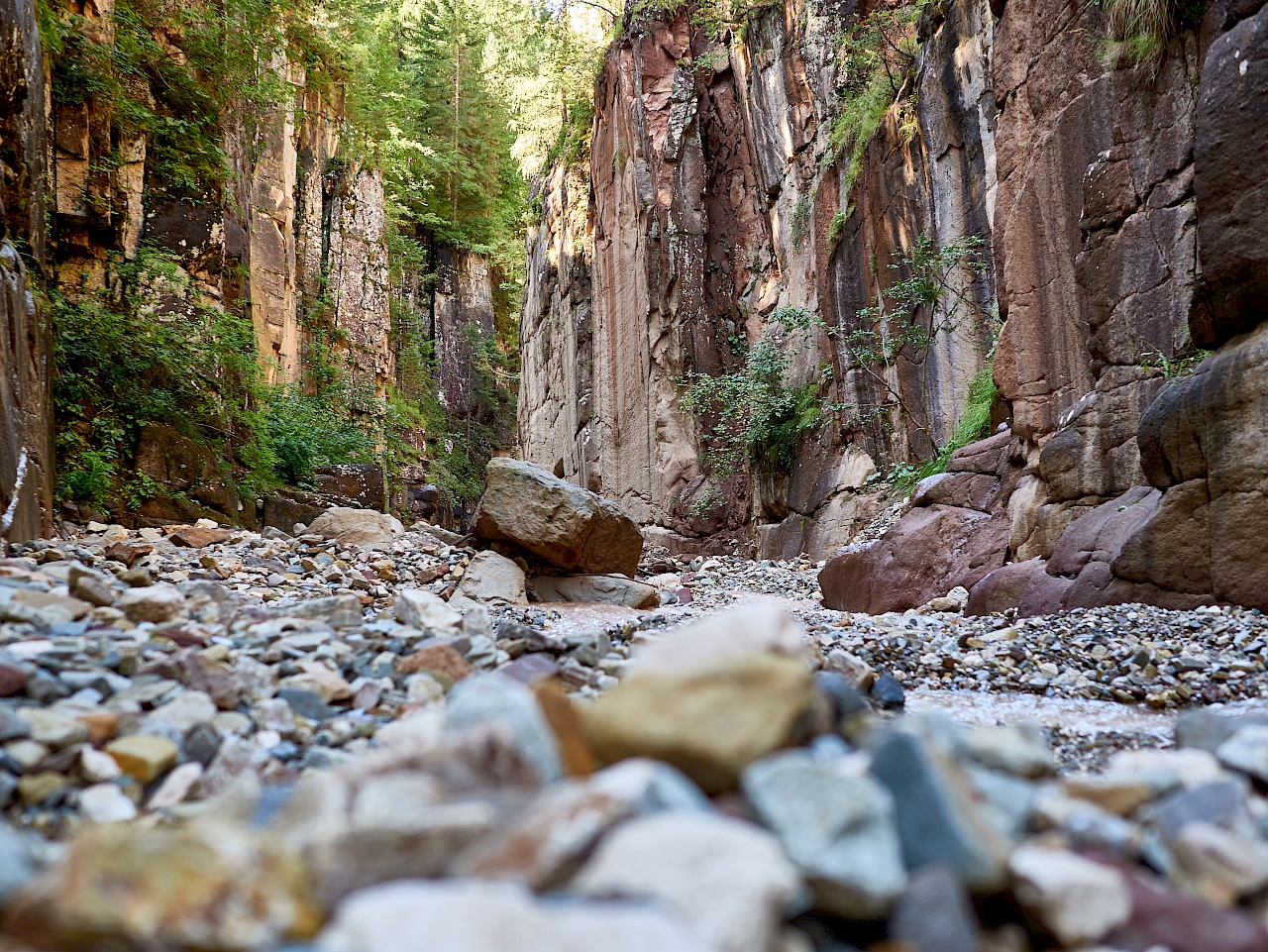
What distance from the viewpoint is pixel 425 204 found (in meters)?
25.5

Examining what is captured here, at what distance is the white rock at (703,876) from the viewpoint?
1069mm

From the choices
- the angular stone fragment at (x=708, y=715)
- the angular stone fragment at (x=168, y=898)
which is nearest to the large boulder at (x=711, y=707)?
the angular stone fragment at (x=708, y=715)

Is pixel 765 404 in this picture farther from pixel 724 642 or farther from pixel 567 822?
pixel 567 822

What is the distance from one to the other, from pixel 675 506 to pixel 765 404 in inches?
118

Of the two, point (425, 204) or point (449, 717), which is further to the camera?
point (425, 204)

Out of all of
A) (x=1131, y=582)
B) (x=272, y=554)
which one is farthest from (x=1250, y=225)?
(x=272, y=554)

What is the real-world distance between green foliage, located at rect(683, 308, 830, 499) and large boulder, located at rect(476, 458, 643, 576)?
577 cm

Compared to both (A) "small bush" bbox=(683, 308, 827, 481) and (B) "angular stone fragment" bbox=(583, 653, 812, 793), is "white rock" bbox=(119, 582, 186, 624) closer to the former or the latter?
(B) "angular stone fragment" bbox=(583, 653, 812, 793)

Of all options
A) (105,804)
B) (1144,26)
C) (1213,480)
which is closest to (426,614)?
(105,804)

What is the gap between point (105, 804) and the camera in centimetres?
180

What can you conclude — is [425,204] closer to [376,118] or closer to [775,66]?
[376,118]

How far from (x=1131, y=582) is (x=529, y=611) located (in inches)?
174

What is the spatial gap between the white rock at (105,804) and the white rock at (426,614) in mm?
1736

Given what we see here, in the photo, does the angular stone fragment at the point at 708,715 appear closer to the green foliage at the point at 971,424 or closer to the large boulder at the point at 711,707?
the large boulder at the point at 711,707
